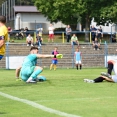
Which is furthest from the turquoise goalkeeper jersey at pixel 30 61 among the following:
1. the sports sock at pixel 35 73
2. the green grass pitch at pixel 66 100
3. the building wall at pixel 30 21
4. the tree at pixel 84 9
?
the building wall at pixel 30 21

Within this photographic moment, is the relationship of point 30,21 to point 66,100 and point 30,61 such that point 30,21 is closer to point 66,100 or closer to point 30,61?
point 30,61

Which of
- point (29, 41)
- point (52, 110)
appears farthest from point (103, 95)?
point (29, 41)

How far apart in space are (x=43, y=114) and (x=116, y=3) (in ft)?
154

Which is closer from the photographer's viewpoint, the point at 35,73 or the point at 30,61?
the point at 35,73

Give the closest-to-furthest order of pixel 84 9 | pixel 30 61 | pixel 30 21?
pixel 30 61
pixel 84 9
pixel 30 21

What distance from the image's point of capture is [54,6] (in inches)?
2208

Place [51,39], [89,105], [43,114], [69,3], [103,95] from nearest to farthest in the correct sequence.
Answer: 1. [43,114]
2. [89,105]
3. [103,95]
4. [51,39]
5. [69,3]

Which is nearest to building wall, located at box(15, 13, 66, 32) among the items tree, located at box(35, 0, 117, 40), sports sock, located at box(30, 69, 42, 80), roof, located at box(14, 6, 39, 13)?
roof, located at box(14, 6, 39, 13)

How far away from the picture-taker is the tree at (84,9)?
5447cm

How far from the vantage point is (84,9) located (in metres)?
54.9

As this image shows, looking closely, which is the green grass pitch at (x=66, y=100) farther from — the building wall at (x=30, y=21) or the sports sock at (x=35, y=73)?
the building wall at (x=30, y=21)

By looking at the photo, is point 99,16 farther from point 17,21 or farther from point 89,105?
point 89,105

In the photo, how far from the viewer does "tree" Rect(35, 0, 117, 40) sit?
54.5 m

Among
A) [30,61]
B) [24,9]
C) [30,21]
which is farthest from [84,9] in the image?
[30,61]
